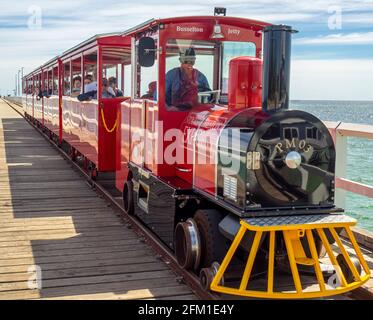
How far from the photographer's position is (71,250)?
5.48 m

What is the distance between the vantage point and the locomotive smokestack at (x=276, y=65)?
4.08 m

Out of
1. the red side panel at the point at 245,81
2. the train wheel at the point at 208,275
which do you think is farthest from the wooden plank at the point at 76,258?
the red side panel at the point at 245,81

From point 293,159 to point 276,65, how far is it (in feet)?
2.37

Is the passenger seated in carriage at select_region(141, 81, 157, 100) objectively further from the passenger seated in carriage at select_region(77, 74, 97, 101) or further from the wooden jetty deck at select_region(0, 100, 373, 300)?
the passenger seated in carriage at select_region(77, 74, 97, 101)

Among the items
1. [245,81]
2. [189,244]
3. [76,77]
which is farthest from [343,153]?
[76,77]

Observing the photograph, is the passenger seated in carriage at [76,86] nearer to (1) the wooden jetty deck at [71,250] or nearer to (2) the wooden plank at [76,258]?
(1) the wooden jetty deck at [71,250]

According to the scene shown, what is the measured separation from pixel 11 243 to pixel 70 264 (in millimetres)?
1036

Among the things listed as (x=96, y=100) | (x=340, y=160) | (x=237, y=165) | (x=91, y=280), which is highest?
(x=96, y=100)

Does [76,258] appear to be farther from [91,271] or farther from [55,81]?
[55,81]

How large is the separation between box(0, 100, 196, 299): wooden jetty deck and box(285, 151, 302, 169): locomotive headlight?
1296mm

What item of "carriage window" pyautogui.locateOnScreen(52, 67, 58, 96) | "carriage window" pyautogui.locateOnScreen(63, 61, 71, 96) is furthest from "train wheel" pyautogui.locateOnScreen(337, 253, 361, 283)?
"carriage window" pyautogui.locateOnScreen(52, 67, 58, 96)

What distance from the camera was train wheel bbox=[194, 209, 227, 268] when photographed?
436 cm
